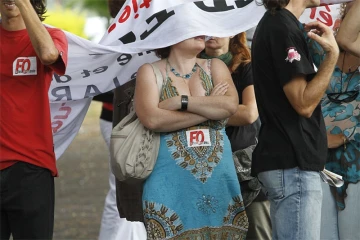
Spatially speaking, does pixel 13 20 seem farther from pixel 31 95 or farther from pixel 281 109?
pixel 281 109

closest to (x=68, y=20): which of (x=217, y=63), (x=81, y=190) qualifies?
(x=81, y=190)

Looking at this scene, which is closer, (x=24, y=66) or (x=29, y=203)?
(x=29, y=203)

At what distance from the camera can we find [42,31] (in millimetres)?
5203

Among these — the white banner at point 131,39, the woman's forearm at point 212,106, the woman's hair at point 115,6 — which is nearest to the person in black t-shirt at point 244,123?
A: the white banner at point 131,39

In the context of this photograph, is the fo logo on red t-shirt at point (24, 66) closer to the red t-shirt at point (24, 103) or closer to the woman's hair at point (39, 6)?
the red t-shirt at point (24, 103)

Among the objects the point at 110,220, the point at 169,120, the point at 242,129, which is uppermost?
the point at 169,120

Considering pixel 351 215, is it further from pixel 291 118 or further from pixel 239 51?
pixel 239 51

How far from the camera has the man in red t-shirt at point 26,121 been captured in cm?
519

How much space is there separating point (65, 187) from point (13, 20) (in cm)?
773

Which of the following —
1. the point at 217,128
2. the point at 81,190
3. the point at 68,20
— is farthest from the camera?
the point at 68,20

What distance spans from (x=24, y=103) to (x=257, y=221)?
6.05ft

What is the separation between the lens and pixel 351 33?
5379mm

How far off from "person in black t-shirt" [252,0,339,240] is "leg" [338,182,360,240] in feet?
1.72

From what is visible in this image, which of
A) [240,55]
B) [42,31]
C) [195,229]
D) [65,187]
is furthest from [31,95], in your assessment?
[65,187]
